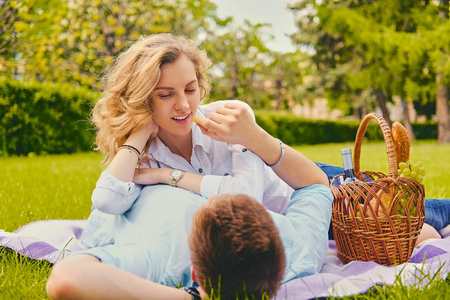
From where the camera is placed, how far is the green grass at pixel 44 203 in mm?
1925

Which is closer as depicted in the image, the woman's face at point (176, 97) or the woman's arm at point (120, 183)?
the woman's arm at point (120, 183)

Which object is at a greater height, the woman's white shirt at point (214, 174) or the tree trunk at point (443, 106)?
the woman's white shirt at point (214, 174)

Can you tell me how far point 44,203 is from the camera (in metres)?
4.21

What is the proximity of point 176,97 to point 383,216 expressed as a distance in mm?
1322

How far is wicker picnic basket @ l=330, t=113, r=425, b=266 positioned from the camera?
2.23 meters

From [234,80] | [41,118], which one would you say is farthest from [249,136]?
[234,80]

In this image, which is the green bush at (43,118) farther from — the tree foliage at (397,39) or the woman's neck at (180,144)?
the tree foliage at (397,39)

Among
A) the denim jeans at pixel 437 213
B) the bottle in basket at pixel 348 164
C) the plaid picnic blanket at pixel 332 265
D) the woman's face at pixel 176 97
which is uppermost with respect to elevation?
the woman's face at pixel 176 97

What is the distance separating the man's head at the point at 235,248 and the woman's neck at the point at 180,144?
109cm

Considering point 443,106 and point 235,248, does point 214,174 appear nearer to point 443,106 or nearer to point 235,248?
point 235,248

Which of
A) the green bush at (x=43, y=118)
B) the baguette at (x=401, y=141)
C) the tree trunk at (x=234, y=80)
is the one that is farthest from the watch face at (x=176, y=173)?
the tree trunk at (x=234, y=80)

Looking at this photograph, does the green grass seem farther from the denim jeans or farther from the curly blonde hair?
the denim jeans

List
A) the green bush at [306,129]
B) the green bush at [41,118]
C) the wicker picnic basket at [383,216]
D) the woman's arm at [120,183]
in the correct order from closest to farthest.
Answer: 1. the woman's arm at [120,183]
2. the wicker picnic basket at [383,216]
3. the green bush at [41,118]
4. the green bush at [306,129]

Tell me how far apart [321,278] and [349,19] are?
51.9ft
